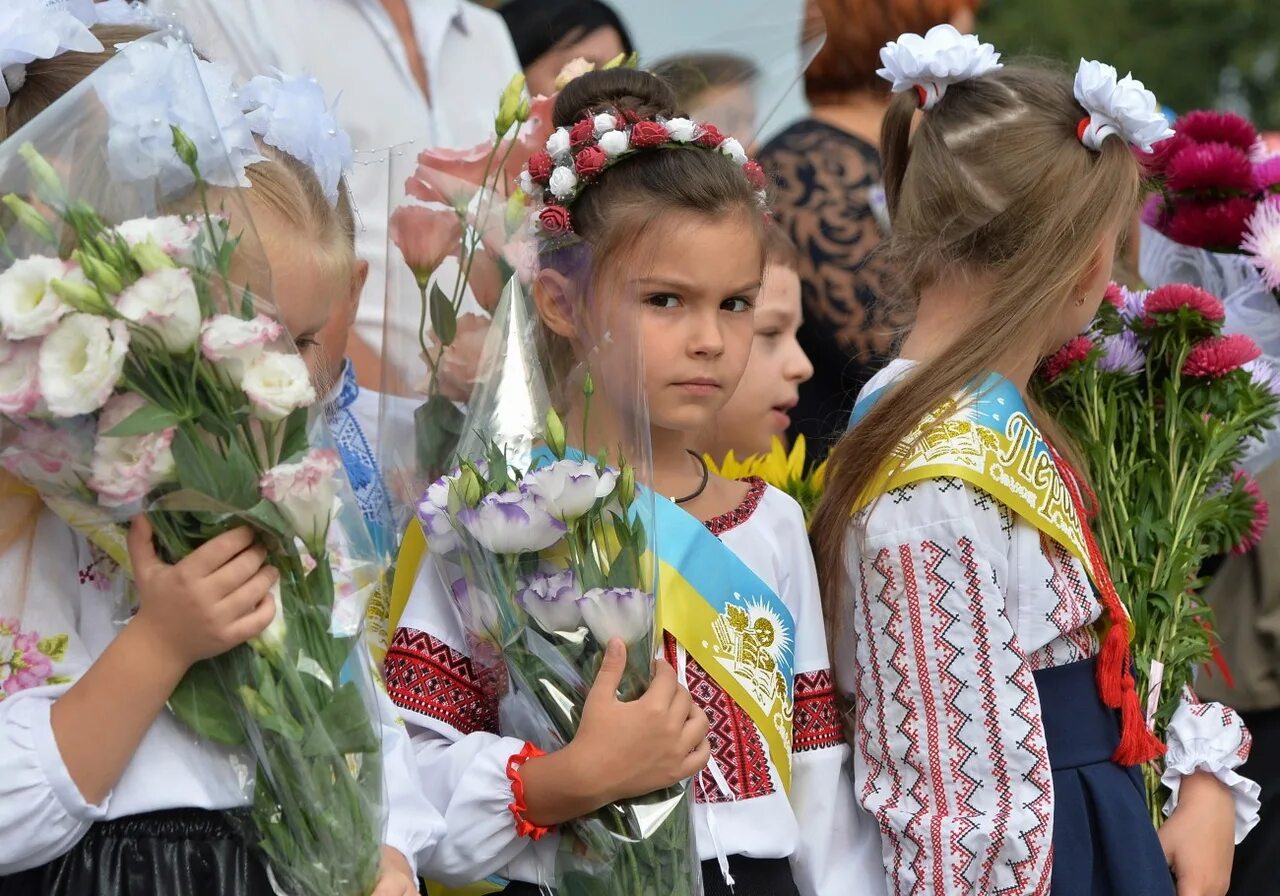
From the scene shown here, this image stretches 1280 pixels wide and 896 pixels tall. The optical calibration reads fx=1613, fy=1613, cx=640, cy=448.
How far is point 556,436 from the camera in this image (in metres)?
2.17

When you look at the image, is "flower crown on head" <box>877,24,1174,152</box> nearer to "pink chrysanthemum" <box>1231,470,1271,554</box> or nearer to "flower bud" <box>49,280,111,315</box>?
"pink chrysanthemum" <box>1231,470,1271,554</box>

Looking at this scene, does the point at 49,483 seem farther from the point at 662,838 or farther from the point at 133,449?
the point at 662,838

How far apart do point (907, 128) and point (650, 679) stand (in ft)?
4.17

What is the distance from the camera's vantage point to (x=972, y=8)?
4359 mm

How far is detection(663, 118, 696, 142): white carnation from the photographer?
2582 millimetres

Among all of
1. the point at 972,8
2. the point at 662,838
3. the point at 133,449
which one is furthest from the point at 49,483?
the point at 972,8

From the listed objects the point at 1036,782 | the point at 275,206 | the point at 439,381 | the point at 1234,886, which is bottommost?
the point at 1234,886

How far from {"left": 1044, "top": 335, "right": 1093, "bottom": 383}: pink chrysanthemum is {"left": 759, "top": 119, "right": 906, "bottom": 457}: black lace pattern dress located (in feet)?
2.57

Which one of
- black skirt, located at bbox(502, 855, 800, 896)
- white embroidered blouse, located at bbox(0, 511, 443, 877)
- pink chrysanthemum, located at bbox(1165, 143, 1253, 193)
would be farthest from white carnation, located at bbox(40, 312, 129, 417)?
pink chrysanthemum, located at bbox(1165, 143, 1253, 193)

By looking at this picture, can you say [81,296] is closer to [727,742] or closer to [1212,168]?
[727,742]

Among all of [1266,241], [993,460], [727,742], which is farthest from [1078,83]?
[727,742]

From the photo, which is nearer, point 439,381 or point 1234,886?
point 439,381

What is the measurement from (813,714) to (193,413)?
3.81 ft

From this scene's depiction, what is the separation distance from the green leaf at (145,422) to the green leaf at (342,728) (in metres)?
0.38
